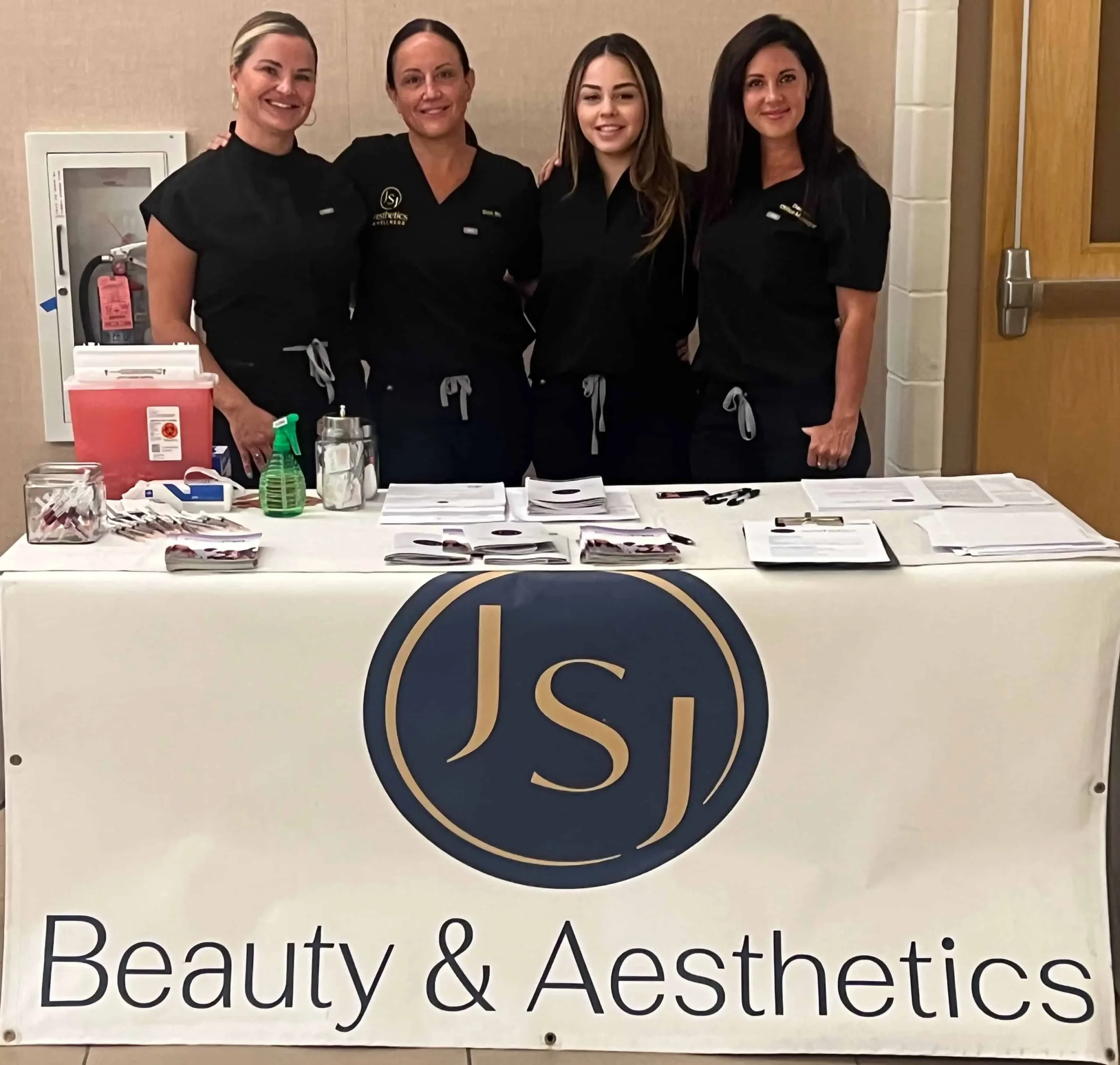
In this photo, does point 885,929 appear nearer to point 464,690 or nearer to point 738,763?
point 738,763

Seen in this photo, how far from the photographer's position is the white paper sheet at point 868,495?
2.51 meters

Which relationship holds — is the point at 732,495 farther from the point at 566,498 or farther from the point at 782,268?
the point at 782,268

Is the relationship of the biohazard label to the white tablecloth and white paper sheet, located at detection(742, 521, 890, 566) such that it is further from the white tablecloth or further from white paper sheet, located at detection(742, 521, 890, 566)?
white paper sheet, located at detection(742, 521, 890, 566)

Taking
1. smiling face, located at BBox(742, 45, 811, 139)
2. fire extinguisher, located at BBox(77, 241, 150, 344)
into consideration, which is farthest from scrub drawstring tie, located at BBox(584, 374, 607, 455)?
fire extinguisher, located at BBox(77, 241, 150, 344)

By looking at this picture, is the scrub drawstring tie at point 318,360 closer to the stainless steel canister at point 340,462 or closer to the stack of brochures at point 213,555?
the stainless steel canister at point 340,462

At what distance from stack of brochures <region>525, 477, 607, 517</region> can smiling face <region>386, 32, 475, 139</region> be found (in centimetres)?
98

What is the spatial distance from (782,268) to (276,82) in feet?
3.76

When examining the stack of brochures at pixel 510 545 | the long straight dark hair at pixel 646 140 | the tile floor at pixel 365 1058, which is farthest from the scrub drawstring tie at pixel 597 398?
the tile floor at pixel 365 1058

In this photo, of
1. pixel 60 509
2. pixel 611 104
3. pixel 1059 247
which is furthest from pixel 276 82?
pixel 1059 247

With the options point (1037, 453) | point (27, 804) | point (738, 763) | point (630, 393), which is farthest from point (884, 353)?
point (27, 804)

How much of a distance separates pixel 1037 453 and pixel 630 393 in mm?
1138

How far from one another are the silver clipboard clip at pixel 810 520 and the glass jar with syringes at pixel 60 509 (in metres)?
1.08

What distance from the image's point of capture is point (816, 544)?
222 centimetres

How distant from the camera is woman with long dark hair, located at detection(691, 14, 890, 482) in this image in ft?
10.2
